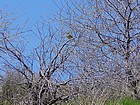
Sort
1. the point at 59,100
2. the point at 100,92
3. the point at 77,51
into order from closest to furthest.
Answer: the point at 100,92 < the point at 59,100 < the point at 77,51

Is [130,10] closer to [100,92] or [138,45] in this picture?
[138,45]

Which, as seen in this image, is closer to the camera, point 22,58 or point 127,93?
point 22,58

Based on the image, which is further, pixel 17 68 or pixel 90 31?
pixel 90 31

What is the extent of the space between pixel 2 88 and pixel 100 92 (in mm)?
3545

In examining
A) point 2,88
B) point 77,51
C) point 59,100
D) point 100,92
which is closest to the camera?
point 100,92

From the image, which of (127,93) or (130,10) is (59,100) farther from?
(130,10)

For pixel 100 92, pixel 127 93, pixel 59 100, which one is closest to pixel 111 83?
pixel 100 92

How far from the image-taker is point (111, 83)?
752 centimetres

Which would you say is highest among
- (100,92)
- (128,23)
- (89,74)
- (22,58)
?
(128,23)

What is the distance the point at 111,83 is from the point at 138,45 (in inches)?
134

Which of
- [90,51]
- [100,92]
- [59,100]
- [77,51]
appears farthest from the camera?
[90,51]

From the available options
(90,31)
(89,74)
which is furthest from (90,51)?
(89,74)

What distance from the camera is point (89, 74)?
7848 millimetres

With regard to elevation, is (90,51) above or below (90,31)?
below
